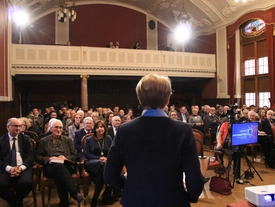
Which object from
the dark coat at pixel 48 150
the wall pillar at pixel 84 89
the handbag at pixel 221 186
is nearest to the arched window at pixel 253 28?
the wall pillar at pixel 84 89

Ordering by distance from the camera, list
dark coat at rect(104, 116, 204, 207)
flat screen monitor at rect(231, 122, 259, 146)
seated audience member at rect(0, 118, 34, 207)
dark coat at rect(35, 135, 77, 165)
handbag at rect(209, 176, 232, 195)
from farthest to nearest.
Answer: flat screen monitor at rect(231, 122, 259, 146), handbag at rect(209, 176, 232, 195), dark coat at rect(35, 135, 77, 165), seated audience member at rect(0, 118, 34, 207), dark coat at rect(104, 116, 204, 207)

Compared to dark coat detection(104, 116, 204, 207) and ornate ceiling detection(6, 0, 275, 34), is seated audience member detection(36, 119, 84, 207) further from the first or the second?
ornate ceiling detection(6, 0, 275, 34)

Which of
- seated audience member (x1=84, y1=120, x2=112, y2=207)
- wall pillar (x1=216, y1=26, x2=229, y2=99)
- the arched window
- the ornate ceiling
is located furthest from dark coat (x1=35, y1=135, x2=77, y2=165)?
wall pillar (x1=216, y1=26, x2=229, y2=99)

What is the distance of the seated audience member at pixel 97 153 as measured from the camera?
11.6 feet

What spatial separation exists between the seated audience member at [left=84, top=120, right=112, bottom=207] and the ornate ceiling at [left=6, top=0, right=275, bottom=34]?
27.3ft

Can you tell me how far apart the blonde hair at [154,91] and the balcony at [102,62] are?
33.0 ft

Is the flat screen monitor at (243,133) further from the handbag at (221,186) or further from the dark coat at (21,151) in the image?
the dark coat at (21,151)

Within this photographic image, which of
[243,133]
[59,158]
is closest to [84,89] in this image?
[59,158]

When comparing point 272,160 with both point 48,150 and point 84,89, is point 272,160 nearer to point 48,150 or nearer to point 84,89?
point 48,150

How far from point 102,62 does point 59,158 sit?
822 cm

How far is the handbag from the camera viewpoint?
13.0 feet

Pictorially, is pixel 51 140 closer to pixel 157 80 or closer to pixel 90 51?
pixel 157 80

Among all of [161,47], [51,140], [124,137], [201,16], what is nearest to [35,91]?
[161,47]

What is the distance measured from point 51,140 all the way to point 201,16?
437 inches
